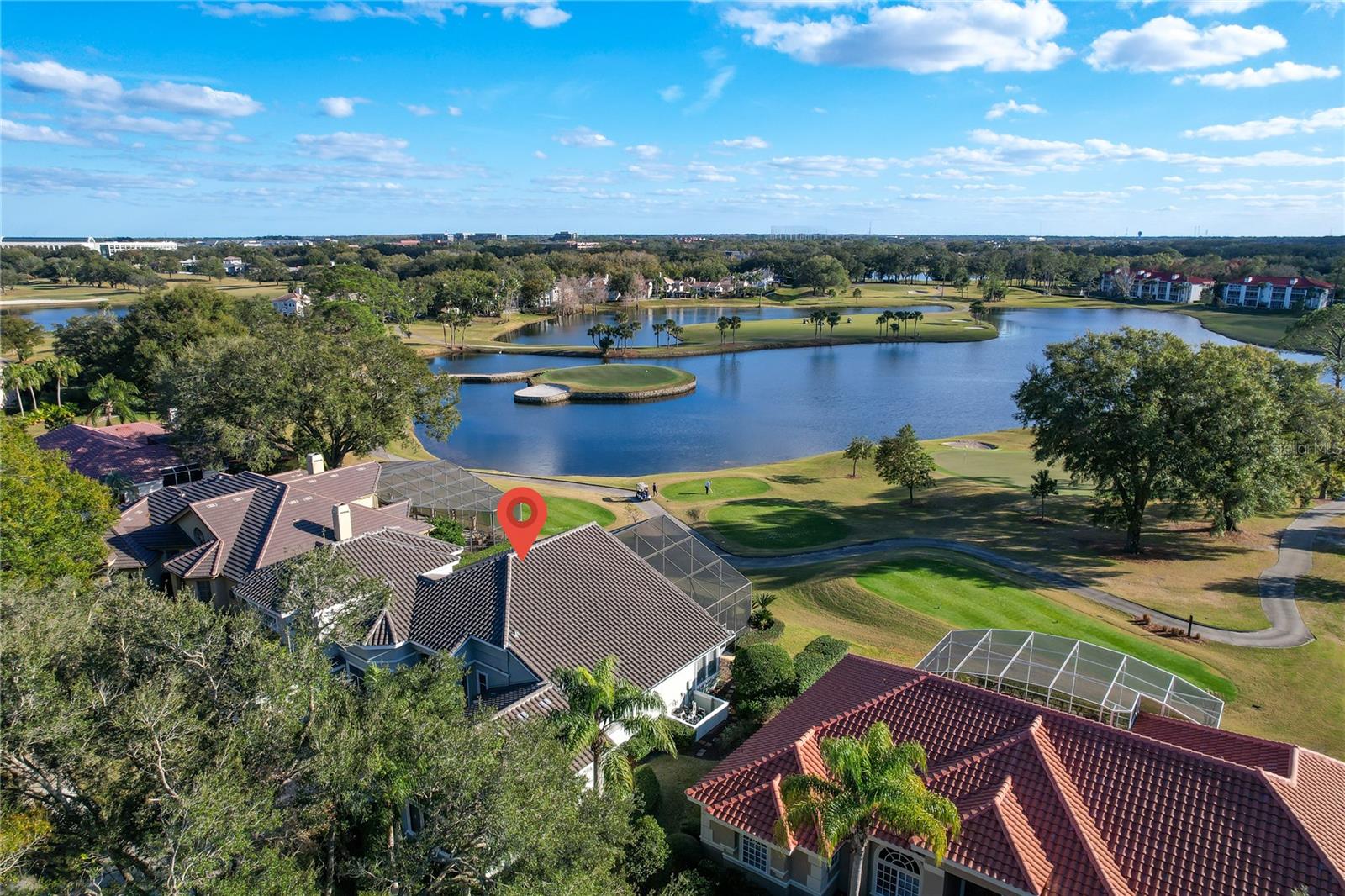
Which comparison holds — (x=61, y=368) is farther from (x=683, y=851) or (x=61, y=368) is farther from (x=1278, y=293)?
(x=1278, y=293)

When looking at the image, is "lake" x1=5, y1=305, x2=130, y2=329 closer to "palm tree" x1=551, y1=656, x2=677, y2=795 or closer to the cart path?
the cart path

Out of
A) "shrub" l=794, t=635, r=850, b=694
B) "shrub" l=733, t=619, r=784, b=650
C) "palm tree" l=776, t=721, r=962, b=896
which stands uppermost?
"palm tree" l=776, t=721, r=962, b=896

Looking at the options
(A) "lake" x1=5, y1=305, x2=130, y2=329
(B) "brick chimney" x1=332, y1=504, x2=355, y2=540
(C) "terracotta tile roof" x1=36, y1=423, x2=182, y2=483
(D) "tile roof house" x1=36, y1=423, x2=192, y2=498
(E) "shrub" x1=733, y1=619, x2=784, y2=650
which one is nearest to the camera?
(B) "brick chimney" x1=332, y1=504, x2=355, y2=540

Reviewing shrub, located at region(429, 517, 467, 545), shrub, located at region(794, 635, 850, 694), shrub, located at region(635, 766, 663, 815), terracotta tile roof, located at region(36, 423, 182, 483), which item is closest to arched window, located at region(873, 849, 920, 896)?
shrub, located at region(635, 766, 663, 815)

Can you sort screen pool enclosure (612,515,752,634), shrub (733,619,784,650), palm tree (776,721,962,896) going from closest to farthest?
palm tree (776,721,962,896)
shrub (733,619,784,650)
screen pool enclosure (612,515,752,634)

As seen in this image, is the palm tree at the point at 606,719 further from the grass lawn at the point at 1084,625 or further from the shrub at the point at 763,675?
the grass lawn at the point at 1084,625

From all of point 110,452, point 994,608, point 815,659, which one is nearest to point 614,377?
point 110,452

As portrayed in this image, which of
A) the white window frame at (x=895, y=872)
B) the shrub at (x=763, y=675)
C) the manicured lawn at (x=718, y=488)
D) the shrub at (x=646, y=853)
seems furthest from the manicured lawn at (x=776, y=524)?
the shrub at (x=646, y=853)
